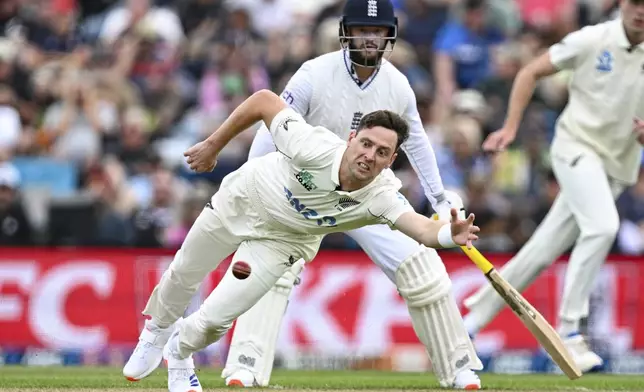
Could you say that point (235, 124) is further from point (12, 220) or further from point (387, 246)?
point (12, 220)

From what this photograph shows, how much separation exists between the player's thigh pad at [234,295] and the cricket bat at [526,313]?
3.51ft

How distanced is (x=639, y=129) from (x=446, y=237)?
343 cm

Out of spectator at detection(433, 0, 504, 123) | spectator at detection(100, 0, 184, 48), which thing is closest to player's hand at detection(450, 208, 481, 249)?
spectator at detection(433, 0, 504, 123)

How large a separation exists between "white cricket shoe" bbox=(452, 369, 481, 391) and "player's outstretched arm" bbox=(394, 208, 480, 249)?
1.72m

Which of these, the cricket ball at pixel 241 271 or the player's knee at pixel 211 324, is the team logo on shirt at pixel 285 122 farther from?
the player's knee at pixel 211 324

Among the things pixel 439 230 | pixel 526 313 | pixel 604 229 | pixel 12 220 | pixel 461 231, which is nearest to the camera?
pixel 461 231

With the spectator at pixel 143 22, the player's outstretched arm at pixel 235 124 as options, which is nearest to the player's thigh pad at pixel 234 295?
the player's outstretched arm at pixel 235 124

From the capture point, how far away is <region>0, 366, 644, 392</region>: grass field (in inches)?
317

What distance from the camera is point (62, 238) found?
12430mm

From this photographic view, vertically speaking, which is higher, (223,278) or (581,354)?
(223,278)

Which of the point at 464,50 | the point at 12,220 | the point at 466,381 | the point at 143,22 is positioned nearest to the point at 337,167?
the point at 466,381

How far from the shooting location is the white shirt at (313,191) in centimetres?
695

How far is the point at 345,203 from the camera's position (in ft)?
23.0

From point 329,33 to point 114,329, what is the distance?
4863 mm
